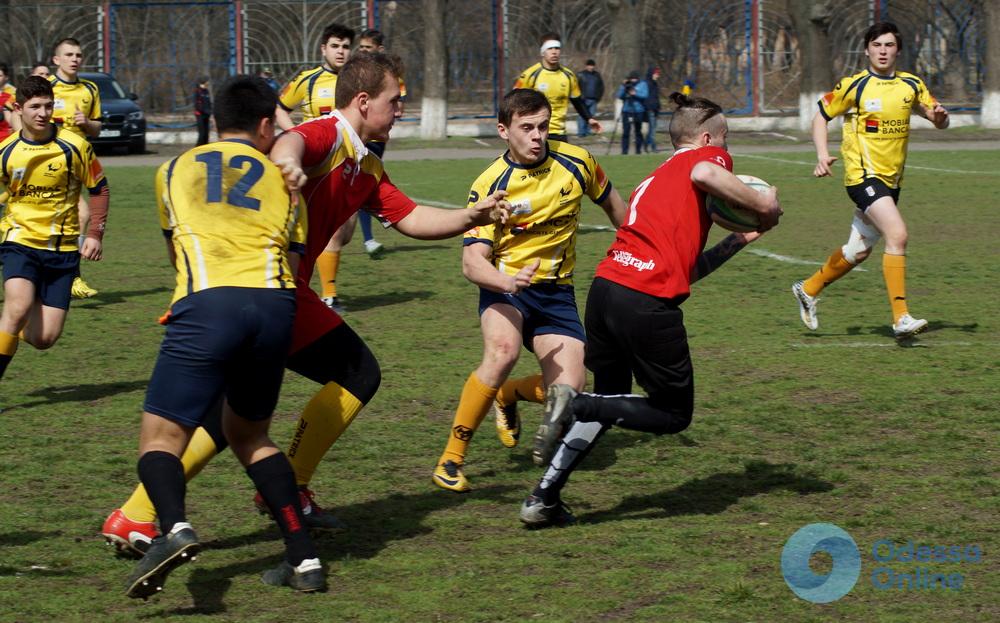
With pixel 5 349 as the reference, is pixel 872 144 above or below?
above

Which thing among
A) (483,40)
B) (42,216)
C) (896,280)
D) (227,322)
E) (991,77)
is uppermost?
(483,40)

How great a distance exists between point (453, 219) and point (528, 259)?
946 millimetres

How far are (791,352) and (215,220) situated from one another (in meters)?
5.83

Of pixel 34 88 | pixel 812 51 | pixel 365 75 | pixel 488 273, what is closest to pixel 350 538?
pixel 488 273

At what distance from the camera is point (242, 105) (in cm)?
527

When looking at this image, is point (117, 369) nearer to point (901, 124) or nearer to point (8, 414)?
point (8, 414)

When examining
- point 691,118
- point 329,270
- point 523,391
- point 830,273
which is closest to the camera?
point 691,118

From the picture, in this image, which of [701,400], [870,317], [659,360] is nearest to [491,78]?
[870,317]

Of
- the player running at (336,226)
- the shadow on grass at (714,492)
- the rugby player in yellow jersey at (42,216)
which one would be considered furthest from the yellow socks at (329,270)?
the player running at (336,226)

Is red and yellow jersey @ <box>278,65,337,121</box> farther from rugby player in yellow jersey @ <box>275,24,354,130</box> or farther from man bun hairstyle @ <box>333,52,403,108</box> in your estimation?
man bun hairstyle @ <box>333,52,403,108</box>

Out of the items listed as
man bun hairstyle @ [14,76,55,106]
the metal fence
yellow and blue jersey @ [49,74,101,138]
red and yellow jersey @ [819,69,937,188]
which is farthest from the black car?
red and yellow jersey @ [819,69,937,188]

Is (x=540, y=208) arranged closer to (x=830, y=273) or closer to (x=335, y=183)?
(x=335, y=183)

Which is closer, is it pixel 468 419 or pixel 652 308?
pixel 652 308

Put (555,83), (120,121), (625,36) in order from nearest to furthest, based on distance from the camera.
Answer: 1. (555,83)
2. (120,121)
3. (625,36)
